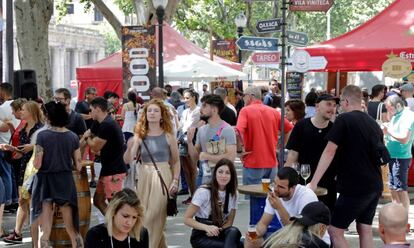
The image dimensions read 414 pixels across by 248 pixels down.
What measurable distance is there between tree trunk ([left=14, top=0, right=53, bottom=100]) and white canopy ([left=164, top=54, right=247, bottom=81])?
3.18 m

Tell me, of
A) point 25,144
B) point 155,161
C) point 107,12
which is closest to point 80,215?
point 155,161

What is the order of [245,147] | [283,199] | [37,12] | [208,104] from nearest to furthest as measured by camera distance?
[283,199]
[208,104]
[245,147]
[37,12]

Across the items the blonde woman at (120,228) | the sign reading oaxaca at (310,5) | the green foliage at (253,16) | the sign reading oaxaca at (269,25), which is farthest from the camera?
the green foliage at (253,16)

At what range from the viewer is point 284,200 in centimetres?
771

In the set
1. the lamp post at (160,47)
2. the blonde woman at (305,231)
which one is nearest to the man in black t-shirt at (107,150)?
the blonde woman at (305,231)

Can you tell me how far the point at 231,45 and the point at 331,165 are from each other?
23.6 meters

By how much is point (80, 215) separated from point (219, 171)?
2.25m

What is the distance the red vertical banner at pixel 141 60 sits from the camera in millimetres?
17594

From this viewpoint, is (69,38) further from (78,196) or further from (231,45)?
(78,196)

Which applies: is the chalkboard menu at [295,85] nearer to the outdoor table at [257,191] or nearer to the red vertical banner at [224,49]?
the red vertical banner at [224,49]

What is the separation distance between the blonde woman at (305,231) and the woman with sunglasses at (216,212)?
1608 mm

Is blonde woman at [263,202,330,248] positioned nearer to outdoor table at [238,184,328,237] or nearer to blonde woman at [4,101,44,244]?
outdoor table at [238,184,328,237]

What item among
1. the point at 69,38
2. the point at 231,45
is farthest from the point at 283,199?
the point at 69,38

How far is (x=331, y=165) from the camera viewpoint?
9.07 m
